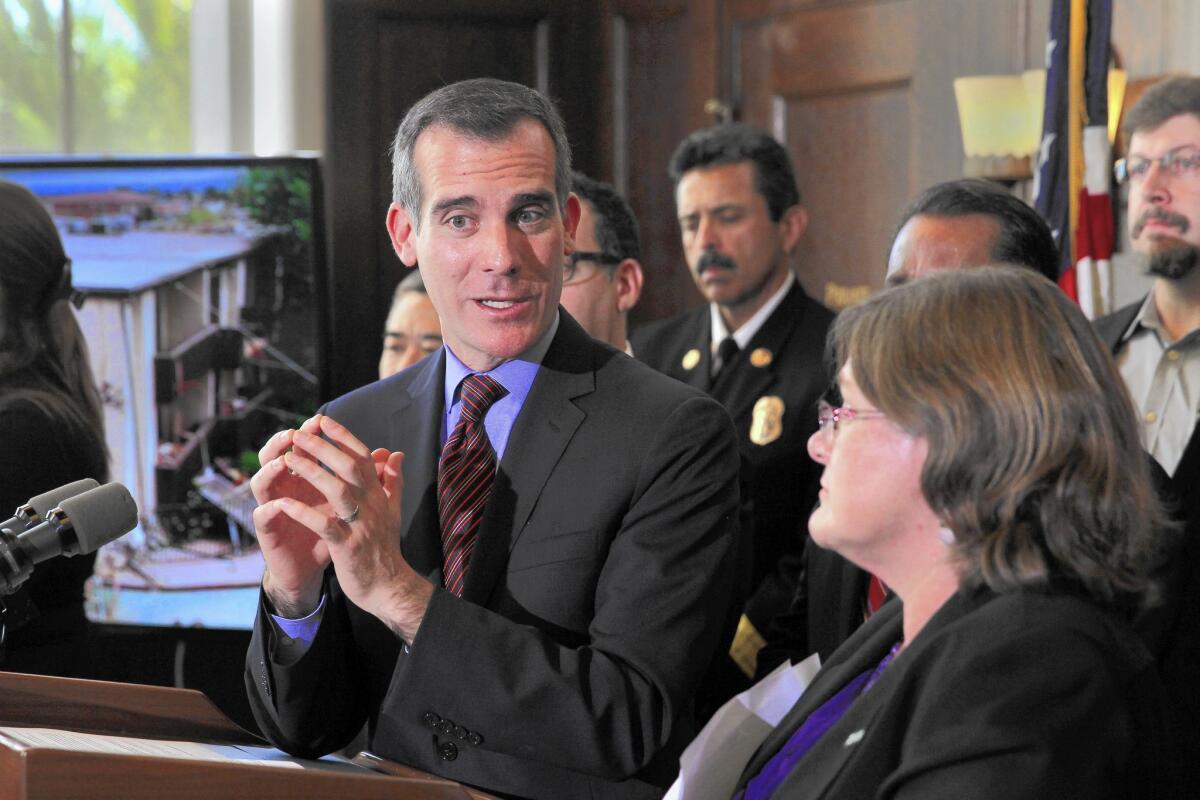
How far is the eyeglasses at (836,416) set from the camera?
4.93 feet

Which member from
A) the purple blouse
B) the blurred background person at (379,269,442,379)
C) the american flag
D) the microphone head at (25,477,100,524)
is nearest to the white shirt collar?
the american flag

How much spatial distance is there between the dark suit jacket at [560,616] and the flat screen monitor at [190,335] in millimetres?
1737

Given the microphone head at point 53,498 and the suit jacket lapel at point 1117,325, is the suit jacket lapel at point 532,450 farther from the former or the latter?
the suit jacket lapel at point 1117,325

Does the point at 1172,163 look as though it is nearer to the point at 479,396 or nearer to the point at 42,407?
the point at 479,396

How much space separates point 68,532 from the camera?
1515mm

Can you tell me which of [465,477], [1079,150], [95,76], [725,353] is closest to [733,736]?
[465,477]

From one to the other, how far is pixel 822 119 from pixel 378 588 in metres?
3.69

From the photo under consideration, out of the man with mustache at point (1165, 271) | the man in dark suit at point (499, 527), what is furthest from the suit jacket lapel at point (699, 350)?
the man in dark suit at point (499, 527)

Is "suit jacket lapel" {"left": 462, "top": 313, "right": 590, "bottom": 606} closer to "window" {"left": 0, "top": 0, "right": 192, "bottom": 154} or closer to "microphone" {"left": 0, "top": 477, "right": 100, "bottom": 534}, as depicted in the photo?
"microphone" {"left": 0, "top": 477, "right": 100, "bottom": 534}

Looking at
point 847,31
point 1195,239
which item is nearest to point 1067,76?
point 1195,239

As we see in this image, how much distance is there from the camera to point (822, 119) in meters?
5.03

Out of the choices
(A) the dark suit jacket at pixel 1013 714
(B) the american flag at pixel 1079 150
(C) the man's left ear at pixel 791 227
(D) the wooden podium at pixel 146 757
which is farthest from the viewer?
(C) the man's left ear at pixel 791 227

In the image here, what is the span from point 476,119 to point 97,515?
72 centimetres

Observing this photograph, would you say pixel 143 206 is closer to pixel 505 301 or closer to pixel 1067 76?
pixel 505 301
